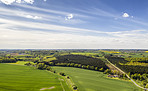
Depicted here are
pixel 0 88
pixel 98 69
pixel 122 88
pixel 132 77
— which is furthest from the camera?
pixel 98 69

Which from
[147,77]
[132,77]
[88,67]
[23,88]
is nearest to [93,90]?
[23,88]

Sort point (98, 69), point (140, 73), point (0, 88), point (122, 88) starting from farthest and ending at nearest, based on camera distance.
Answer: point (98, 69)
point (140, 73)
point (122, 88)
point (0, 88)

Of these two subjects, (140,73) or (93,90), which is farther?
(140,73)

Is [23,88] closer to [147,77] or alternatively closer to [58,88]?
[58,88]

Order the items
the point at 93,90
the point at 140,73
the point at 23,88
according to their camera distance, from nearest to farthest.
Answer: the point at 23,88
the point at 93,90
the point at 140,73

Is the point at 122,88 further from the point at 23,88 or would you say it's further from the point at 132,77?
the point at 23,88

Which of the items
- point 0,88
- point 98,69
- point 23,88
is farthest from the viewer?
point 98,69

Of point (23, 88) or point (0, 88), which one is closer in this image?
point (0, 88)

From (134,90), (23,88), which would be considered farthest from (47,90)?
(134,90)

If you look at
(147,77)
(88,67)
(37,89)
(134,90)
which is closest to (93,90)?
(134,90)
